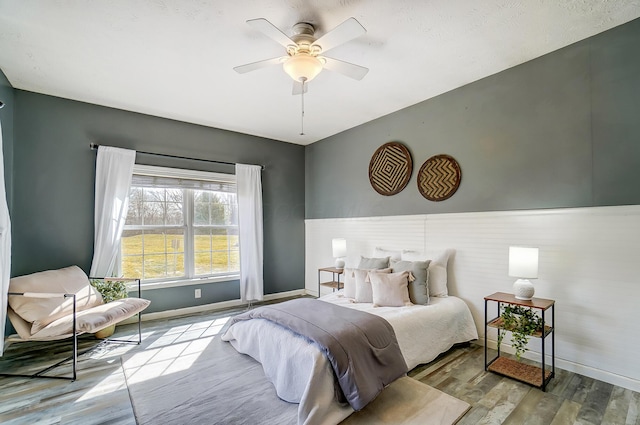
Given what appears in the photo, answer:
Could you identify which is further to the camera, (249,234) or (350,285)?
(249,234)

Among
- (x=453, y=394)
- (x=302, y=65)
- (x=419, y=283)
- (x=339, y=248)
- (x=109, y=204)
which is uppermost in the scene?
(x=302, y=65)

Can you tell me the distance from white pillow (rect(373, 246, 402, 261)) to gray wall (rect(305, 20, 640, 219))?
1.75ft

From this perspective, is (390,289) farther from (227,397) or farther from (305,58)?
(305,58)

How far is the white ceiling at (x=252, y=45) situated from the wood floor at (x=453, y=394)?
2.75 m

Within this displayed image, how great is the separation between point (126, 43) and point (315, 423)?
3149 millimetres

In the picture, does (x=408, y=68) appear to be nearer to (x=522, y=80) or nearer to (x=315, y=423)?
(x=522, y=80)

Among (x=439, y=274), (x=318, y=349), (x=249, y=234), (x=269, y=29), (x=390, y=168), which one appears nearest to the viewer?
(x=269, y=29)

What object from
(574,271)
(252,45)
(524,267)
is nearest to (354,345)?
(524,267)

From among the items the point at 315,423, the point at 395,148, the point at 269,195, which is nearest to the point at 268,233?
the point at 269,195

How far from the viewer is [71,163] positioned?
3623mm

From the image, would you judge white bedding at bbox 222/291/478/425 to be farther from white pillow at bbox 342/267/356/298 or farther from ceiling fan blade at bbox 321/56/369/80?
ceiling fan blade at bbox 321/56/369/80

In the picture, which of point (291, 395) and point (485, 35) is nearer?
point (291, 395)

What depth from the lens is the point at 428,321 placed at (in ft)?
9.09

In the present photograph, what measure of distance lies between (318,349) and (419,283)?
1428 mm
